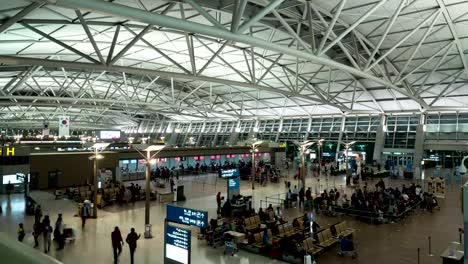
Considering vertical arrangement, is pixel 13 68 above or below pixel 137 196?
above

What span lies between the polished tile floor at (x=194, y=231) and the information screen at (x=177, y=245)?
230cm

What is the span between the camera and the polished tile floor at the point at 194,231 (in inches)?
487

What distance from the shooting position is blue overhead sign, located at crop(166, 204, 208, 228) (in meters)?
10.7

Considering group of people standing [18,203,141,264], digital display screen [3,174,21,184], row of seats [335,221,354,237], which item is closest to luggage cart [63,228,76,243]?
group of people standing [18,203,141,264]

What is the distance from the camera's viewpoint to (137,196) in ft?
78.1

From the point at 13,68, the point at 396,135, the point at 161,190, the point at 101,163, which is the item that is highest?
the point at 13,68

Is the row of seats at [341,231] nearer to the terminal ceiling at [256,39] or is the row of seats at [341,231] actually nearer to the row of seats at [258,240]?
the row of seats at [258,240]

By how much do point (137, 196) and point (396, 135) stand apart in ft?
105

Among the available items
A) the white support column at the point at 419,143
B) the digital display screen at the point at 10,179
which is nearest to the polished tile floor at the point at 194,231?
the digital display screen at the point at 10,179

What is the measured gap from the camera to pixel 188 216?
1100 cm

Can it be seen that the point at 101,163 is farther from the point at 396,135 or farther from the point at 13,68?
the point at 396,135

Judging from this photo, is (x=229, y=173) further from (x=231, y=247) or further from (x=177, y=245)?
(x=177, y=245)

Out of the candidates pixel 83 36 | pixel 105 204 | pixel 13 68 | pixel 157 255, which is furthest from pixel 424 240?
pixel 13 68

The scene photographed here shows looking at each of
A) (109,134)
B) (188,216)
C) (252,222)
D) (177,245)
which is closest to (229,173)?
(252,222)
